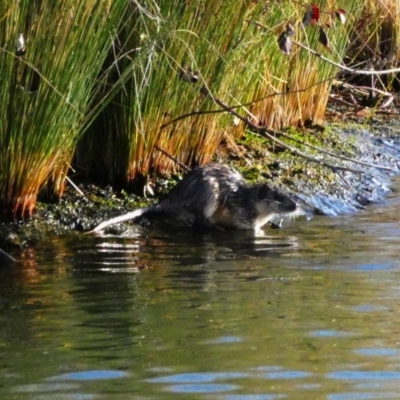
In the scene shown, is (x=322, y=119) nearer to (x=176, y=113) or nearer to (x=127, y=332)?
(x=176, y=113)

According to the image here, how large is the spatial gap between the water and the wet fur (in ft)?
1.21

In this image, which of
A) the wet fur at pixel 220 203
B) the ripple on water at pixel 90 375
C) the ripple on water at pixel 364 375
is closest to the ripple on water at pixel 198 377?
the ripple on water at pixel 90 375

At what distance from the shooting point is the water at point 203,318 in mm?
3945

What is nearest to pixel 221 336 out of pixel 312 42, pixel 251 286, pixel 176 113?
pixel 251 286

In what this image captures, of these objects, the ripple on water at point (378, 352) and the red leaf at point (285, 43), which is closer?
the ripple on water at point (378, 352)

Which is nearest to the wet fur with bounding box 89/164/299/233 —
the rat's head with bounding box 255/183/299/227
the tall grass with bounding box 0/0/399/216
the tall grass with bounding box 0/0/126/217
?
the rat's head with bounding box 255/183/299/227

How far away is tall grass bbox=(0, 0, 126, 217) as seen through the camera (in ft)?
20.9

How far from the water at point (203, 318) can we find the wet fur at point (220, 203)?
0.37 meters

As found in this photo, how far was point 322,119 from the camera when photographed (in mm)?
10633

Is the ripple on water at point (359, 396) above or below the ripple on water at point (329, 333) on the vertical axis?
above

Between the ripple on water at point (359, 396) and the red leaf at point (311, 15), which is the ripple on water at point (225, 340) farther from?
the red leaf at point (311, 15)

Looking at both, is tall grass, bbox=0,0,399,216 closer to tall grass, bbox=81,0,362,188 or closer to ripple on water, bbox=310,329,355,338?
tall grass, bbox=81,0,362,188

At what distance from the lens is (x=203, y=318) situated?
16.1ft

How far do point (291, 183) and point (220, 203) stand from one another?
1055 mm
